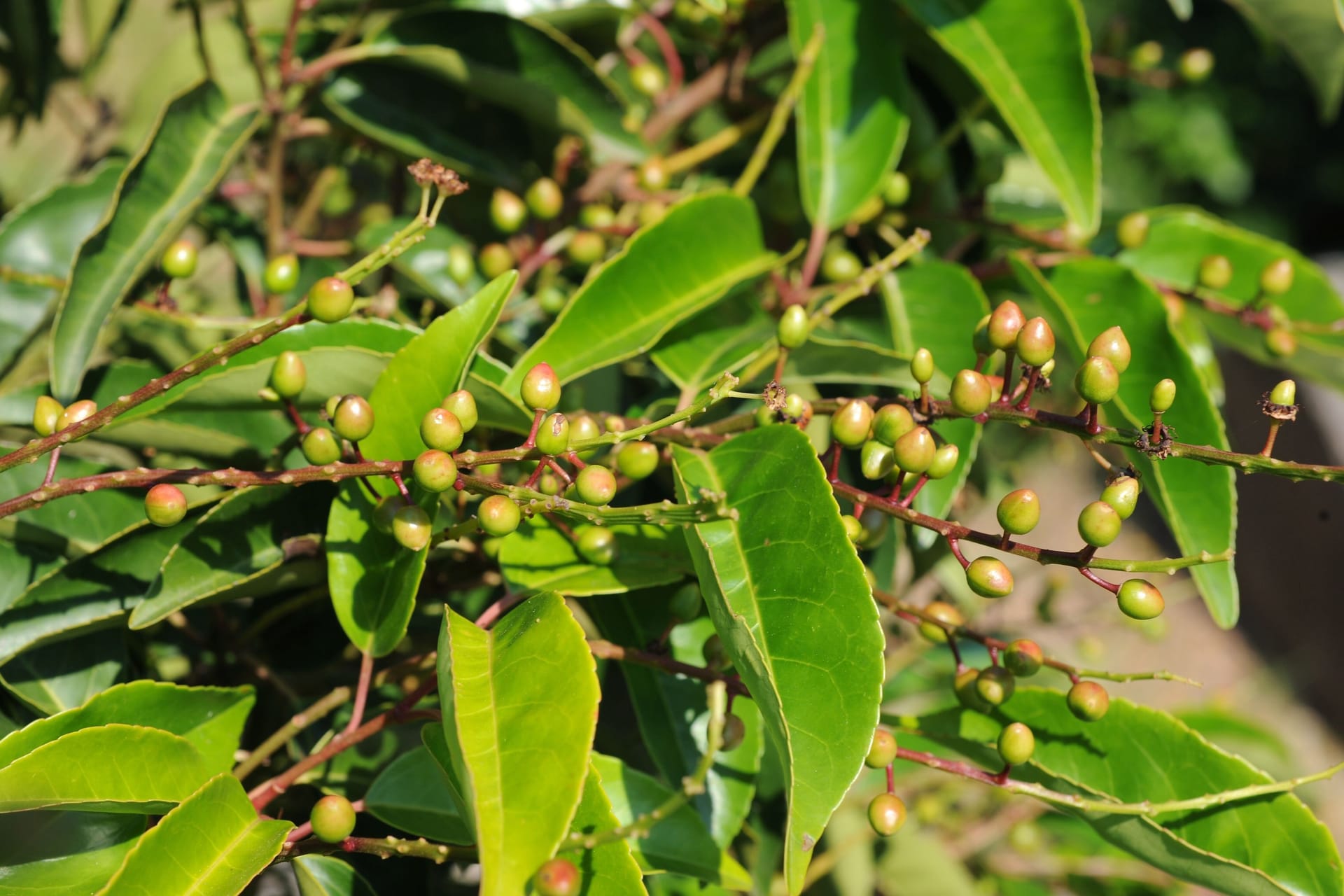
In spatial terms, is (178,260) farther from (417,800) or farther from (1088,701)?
(1088,701)

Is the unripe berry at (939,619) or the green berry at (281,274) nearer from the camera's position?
the unripe berry at (939,619)

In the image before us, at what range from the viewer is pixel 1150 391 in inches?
36.7

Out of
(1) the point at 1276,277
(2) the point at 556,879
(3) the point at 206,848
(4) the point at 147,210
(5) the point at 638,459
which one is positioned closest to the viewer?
(2) the point at 556,879

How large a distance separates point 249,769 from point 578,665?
0.32 meters

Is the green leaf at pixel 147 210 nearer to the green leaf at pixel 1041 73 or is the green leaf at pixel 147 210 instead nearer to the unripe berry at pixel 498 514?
the unripe berry at pixel 498 514

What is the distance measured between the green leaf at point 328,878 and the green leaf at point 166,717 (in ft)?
0.29

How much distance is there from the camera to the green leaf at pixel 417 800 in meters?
0.72

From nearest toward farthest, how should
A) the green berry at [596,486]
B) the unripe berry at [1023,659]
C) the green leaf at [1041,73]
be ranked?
1. the green berry at [596,486]
2. the unripe berry at [1023,659]
3. the green leaf at [1041,73]

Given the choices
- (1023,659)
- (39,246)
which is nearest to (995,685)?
(1023,659)

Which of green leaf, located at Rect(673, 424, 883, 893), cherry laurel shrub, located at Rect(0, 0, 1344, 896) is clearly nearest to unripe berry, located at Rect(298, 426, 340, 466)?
cherry laurel shrub, located at Rect(0, 0, 1344, 896)

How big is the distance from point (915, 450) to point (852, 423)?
0.17 ft

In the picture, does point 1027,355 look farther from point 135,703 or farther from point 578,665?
point 135,703

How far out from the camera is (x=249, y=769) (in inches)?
29.7

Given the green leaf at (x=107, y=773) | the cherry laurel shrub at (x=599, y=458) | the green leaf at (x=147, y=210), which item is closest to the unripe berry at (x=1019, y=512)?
the cherry laurel shrub at (x=599, y=458)
